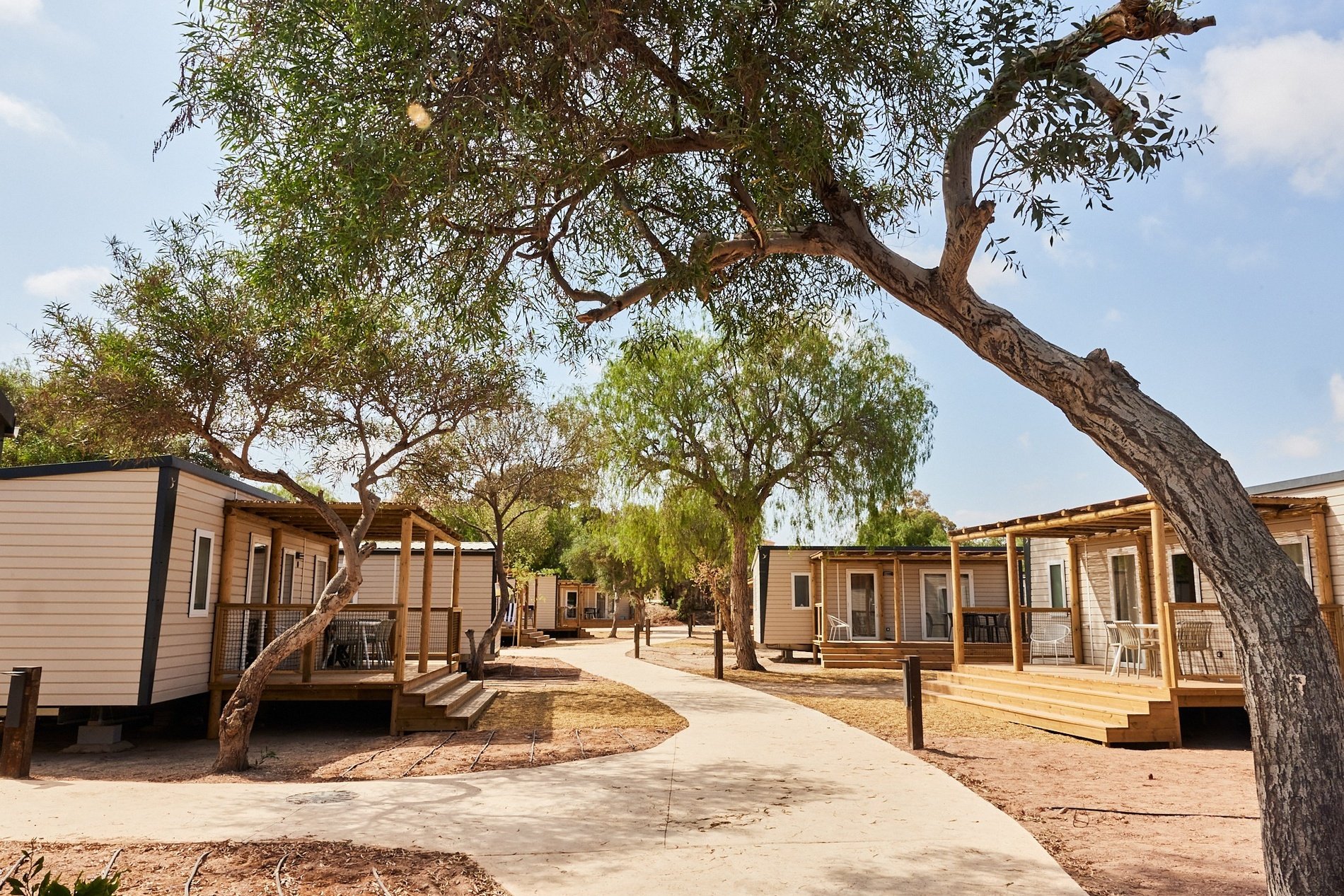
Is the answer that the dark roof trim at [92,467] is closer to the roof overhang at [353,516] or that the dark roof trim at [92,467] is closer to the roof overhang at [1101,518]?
the roof overhang at [353,516]

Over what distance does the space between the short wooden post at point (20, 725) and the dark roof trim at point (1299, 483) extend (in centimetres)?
1310

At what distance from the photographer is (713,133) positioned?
20.8 feet

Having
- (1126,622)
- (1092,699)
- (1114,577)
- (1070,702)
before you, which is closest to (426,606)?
(1070,702)

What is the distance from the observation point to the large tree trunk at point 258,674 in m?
8.35

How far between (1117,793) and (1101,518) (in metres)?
5.37

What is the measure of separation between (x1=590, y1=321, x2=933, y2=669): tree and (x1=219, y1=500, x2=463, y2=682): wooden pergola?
585 centimetres

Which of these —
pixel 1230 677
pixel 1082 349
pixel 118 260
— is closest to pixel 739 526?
pixel 1230 677

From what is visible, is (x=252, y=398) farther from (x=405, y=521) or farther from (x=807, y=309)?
(x=807, y=309)

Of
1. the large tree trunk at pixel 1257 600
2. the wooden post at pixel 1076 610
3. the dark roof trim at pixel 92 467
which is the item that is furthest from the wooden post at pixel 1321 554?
the dark roof trim at pixel 92 467

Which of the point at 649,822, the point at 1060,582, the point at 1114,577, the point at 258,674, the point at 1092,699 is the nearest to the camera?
the point at 649,822

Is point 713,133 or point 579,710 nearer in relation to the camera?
point 713,133

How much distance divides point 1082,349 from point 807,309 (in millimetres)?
3911

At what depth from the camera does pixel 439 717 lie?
11.1 m

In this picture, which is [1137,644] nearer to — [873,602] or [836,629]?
[836,629]
